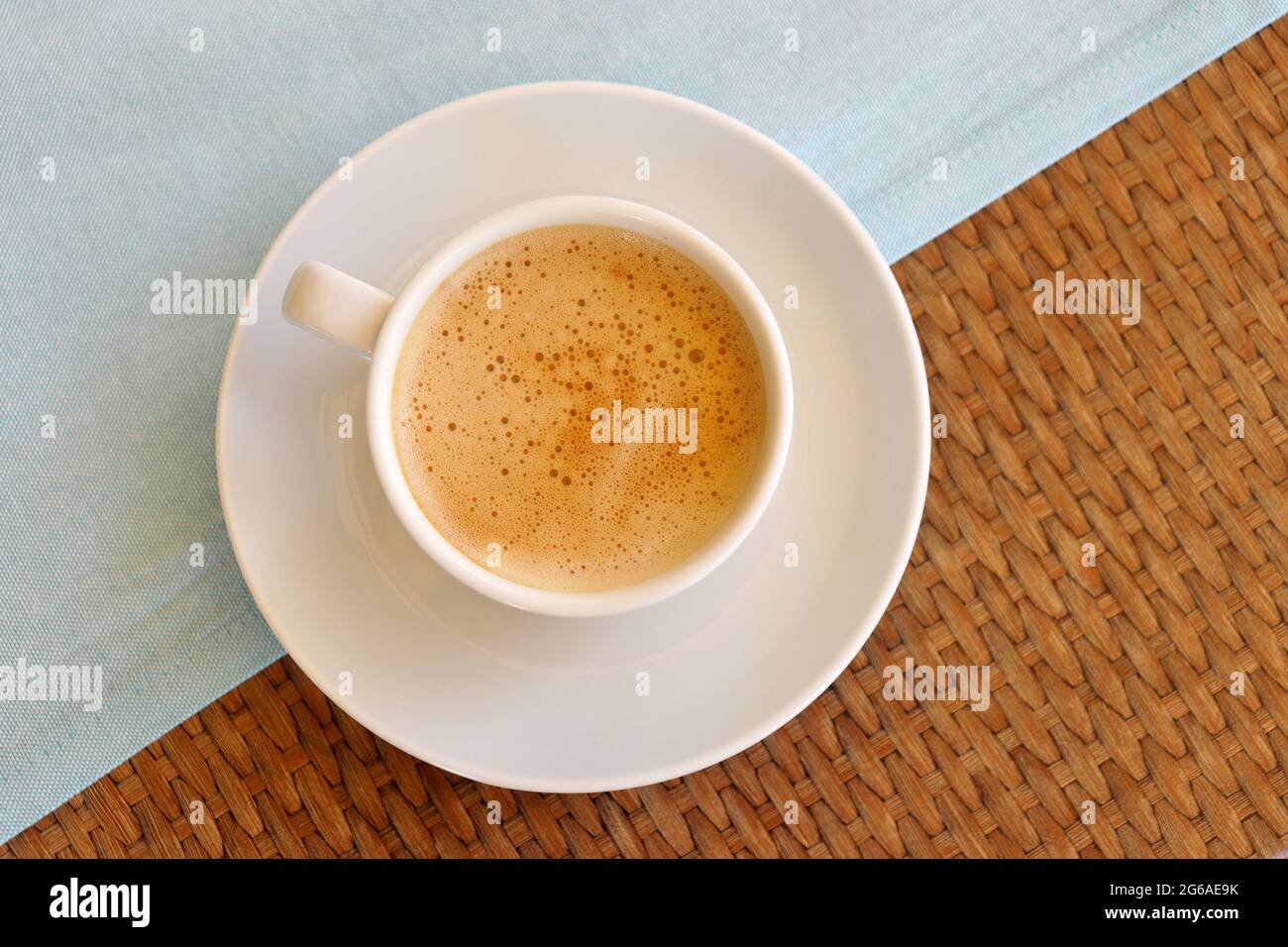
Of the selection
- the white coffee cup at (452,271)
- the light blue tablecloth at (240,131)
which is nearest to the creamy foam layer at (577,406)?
the white coffee cup at (452,271)

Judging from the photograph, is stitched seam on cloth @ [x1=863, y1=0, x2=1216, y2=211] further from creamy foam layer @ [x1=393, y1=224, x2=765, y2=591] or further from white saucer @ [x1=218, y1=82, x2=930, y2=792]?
creamy foam layer @ [x1=393, y1=224, x2=765, y2=591]

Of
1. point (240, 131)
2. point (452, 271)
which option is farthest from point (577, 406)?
point (240, 131)

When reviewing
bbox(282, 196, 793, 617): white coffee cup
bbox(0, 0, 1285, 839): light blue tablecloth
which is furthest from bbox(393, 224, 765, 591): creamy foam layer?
bbox(0, 0, 1285, 839): light blue tablecloth

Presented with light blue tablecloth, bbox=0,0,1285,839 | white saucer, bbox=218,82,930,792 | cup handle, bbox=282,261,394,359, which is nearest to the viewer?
cup handle, bbox=282,261,394,359

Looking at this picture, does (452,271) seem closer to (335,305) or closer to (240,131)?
(335,305)

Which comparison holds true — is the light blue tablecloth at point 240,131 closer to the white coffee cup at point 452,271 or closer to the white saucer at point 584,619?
the white saucer at point 584,619

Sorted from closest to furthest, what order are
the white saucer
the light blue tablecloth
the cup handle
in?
the cup handle, the white saucer, the light blue tablecloth
